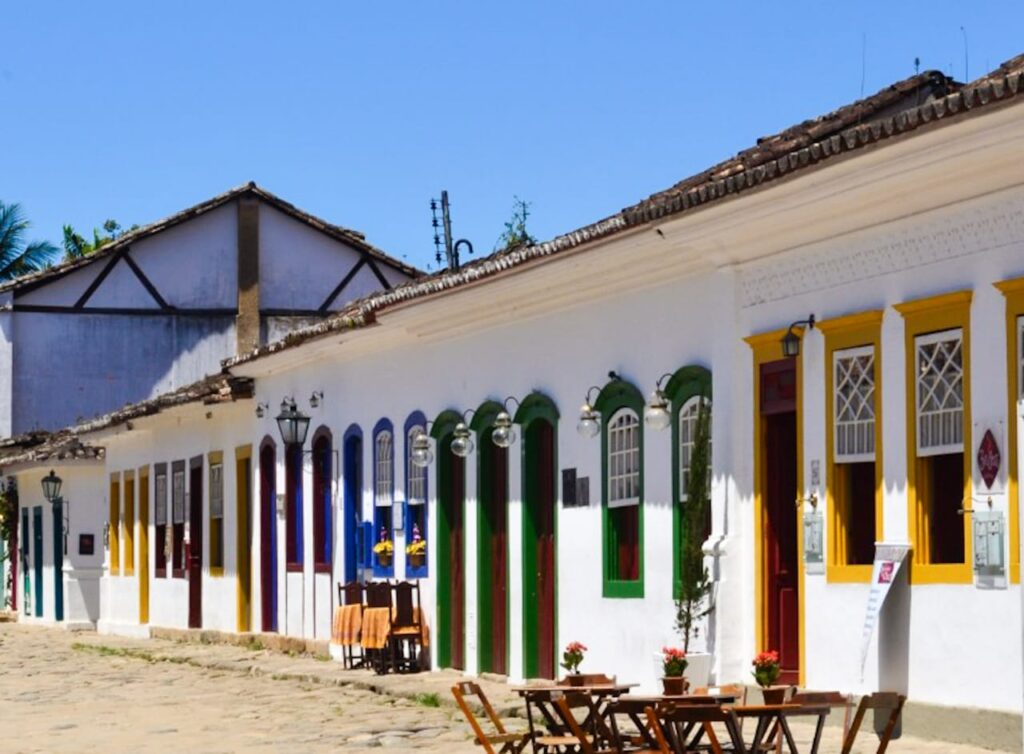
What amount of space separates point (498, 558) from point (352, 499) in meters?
4.20

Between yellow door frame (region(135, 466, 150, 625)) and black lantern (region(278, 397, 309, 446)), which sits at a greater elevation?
black lantern (region(278, 397, 309, 446))

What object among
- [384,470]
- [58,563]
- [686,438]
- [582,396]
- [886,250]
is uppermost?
[886,250]

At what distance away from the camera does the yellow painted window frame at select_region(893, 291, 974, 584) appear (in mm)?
13469

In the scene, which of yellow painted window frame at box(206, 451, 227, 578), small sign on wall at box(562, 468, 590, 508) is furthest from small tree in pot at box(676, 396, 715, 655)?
yellow painted window frame at box(206, 451, 227, 578)

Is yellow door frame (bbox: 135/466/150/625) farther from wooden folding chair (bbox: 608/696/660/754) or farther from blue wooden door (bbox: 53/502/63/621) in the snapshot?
wooden folding chair (bbox: 608/696/660/754)

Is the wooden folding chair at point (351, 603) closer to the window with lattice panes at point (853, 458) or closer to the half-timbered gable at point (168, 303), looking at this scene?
the window with lattice panes at point (853, 458)

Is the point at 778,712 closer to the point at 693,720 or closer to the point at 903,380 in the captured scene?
the point at 693,720

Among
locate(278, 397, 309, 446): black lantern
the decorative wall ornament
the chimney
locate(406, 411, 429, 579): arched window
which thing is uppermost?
the chimney

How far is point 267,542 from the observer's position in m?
27.8

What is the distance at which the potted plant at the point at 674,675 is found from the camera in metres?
12.2

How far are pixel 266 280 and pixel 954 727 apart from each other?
3033 cm

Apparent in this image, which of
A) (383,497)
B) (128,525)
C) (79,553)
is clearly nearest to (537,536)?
(383,497)

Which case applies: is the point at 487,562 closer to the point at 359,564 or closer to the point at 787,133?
the point at 359,564

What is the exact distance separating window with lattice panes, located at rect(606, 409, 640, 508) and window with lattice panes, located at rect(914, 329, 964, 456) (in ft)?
13.3
